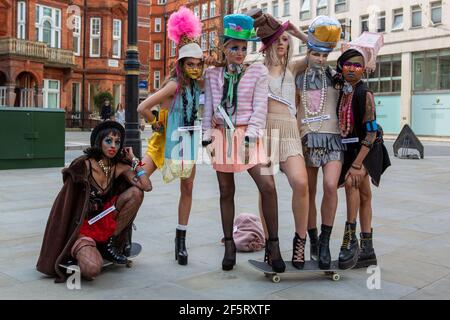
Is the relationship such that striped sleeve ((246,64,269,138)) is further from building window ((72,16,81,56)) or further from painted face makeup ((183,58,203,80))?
building window ((72,16,81,56))

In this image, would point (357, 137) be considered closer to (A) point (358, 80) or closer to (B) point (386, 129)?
(A) point (358, 80)

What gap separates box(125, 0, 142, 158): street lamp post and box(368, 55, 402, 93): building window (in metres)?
31.4

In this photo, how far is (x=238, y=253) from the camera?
509cm

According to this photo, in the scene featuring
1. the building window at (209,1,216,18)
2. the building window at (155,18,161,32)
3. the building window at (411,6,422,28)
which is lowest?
the building window at (411,6,422,28)

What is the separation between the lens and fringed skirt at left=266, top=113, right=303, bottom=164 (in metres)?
4.25

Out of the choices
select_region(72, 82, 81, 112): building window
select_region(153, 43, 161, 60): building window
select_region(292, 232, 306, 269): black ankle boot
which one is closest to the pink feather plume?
select_region(292, 232, 306, 269): black ankle boot

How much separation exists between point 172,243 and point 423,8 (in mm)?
35756

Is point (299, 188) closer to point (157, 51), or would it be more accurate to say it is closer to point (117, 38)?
point (117, 38)

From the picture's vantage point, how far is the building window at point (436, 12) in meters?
36.1

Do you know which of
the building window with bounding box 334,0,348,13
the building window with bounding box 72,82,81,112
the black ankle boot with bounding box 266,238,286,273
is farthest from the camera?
the building window with bounding box 334,0,348,13

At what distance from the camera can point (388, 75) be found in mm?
39875

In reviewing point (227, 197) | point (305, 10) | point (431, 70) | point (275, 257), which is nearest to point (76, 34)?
point (305, 10)

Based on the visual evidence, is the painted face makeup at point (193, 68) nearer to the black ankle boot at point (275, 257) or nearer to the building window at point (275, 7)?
the black ankle boot at point (275, 257)

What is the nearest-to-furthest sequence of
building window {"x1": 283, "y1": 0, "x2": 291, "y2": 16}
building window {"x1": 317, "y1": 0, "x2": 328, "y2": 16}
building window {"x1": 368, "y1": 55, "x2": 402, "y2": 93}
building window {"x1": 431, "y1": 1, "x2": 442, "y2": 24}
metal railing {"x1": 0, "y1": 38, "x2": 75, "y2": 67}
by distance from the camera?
1. metal railing {"x1": 0, "y1": 38, "x2": 75, "y2": 67}
2. building window {"x1": 431, "y1": 1, "x2": 442, "y2": 24}
3. building window {"x1": 368, "y1": 55, "x2": 402, "y2": 93}
4. building window {"x1": 317, "y1": 0, "x2": 328, "y2": 16}
5. building window {"x1": 283, "y1": 0, "x2": 291, "y2": 16}
